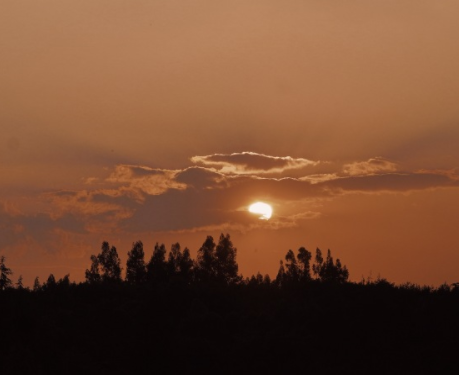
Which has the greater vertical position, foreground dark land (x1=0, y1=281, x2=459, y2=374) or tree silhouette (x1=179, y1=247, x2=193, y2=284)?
tree silhouette (x1=179, y1=247, x2=193, y2=284)

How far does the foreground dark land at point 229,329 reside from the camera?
5256 centimetres

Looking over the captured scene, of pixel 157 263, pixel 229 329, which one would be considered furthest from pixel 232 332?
pixel 157 263

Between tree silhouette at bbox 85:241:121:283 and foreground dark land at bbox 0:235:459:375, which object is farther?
tree silhouette at bbox 85:241:121:283

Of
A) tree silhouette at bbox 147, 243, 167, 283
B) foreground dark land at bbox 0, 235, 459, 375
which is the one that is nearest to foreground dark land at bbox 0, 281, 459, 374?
foreground dark land at bbox 0, 235, 459, 375

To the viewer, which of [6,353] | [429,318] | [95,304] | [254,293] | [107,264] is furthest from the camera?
[107,264]

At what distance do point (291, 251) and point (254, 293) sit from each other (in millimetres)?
58809

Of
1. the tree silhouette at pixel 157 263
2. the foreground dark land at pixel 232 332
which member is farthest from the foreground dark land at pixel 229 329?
the tree silhouette at pixel 157 263

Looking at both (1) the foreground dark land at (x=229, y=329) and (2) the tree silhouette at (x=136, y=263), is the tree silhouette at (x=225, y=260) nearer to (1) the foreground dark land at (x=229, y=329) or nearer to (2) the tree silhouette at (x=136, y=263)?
(2) the tree silhouette at (x=136, y=263)

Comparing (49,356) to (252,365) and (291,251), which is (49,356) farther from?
(291,251)

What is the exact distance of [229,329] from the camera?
191 ft

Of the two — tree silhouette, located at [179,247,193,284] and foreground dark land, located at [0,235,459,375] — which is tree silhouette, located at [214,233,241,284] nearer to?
tree silhouette, located at [179,247,193,284]

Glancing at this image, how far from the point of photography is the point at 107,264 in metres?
115

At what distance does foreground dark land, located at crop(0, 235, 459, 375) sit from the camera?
52.6m

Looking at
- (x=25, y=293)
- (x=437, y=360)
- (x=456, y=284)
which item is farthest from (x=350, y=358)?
(x=25, y=293)
